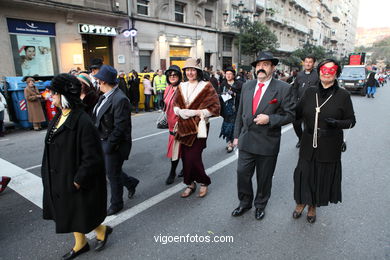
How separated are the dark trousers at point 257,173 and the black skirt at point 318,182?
36 centimetres

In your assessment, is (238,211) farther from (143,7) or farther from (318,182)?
(143,7)

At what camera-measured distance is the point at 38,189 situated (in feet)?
14.1

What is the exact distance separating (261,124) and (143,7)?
18888 millimetres

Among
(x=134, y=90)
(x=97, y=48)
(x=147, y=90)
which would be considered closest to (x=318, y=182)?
(x=134, y=90)

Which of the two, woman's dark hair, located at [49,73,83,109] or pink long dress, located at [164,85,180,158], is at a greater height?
woman's dark hair, located at [49,73,83,109]

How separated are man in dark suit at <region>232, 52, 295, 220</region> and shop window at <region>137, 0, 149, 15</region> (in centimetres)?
1814

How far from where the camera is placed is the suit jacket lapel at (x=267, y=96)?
3107 mm

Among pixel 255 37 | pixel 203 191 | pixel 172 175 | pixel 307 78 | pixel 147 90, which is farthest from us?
pixel 255 37

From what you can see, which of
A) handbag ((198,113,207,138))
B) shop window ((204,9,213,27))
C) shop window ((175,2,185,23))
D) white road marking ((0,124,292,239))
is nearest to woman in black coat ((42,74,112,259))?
white road marking ((0,124,292,239))

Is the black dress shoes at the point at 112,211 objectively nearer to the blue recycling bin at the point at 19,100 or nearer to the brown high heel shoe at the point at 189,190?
the brown high heel shoe at the point at 189,190

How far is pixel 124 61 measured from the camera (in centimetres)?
1802

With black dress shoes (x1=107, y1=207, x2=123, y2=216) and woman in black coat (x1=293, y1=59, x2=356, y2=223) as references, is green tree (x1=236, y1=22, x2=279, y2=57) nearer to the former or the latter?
woman in black coat (x1=293, y1=59, x2=356, y2=223)

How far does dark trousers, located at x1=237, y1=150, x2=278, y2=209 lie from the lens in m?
3.28

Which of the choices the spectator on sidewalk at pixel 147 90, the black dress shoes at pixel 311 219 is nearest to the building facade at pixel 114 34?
the spectator on sidewalk at pixel 147 90
